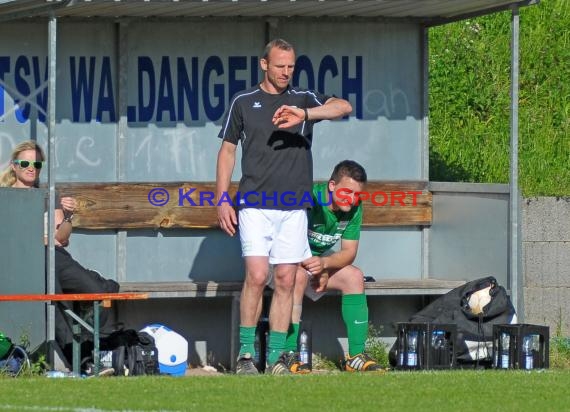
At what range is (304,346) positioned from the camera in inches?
422

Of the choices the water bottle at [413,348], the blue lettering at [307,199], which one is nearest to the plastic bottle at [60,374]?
the blue lettering at [307,199]

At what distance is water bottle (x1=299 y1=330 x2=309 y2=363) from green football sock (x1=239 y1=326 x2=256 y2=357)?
66 centimetres

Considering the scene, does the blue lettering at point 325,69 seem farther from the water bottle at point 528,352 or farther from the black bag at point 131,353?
the water bottle at point 528,352

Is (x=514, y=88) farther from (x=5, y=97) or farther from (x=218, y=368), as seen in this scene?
(x=5, y=97)

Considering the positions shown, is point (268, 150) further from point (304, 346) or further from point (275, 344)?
point (304, 346)

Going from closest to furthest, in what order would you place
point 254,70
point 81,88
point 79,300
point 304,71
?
point 79,300 < point 81,88 < point 254,70 < point 304,71

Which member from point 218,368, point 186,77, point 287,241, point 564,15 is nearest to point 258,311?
→ point 287,241

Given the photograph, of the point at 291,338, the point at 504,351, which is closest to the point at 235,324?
the point at 291,338

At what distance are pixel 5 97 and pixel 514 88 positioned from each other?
376 cm

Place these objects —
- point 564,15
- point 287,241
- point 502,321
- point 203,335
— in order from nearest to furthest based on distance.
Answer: point 287,241
point 502,321
point 203,335
point 564,15

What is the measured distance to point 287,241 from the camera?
1004cm

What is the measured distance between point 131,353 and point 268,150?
170cm

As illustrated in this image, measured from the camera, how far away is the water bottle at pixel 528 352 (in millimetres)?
10438

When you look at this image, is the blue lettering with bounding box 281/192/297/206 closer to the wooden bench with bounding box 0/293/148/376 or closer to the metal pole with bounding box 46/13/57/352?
the wooden bench with bounding box 0/293/148/376
